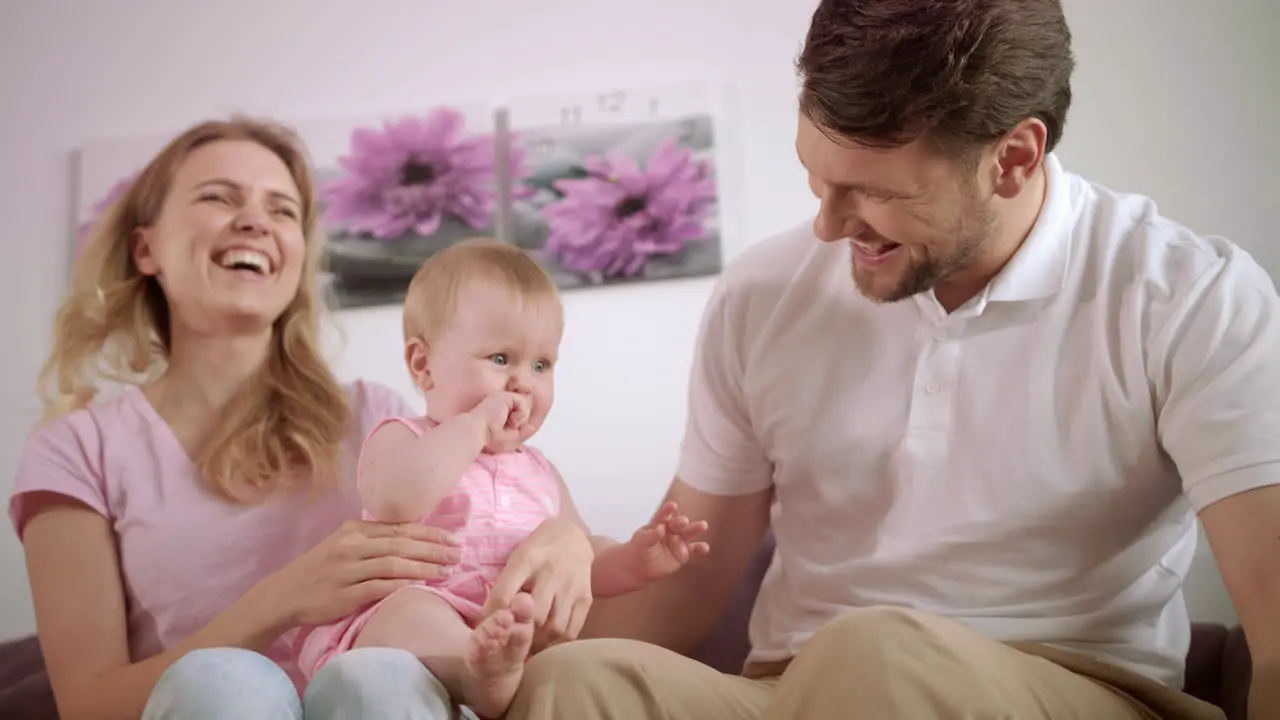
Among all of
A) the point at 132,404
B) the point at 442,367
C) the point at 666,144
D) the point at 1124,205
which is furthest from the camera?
the point at 666,144

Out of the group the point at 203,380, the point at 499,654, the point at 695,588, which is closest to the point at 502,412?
the point at 499,654

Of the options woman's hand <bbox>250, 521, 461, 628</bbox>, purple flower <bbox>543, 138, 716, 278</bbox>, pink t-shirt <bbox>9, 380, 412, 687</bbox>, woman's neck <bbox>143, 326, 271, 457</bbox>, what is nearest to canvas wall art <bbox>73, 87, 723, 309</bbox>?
purple flower <bbox>543, 138, 716, 278</bbox>

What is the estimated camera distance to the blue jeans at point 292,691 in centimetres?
99

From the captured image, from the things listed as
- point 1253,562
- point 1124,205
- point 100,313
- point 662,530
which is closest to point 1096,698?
point 1253,562

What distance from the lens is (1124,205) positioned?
139cm

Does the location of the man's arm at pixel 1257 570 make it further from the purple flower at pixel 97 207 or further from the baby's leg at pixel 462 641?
the purple flower at pixel 97 207

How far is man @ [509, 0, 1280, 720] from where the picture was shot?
1.19 m

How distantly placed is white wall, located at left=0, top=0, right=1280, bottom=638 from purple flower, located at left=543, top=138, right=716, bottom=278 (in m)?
0.06

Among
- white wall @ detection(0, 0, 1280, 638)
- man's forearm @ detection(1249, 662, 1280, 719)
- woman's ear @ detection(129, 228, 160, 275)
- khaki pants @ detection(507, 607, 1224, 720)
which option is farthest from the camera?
white wall @ detection(0, 0, 1280, 638)

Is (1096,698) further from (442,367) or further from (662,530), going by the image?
(442,367)

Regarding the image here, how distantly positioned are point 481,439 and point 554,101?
1.08m

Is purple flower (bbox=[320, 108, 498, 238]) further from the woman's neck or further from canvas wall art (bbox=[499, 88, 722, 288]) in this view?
the woman's neck

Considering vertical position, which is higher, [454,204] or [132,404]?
[454,204]

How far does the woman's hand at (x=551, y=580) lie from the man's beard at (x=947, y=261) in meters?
0.42
